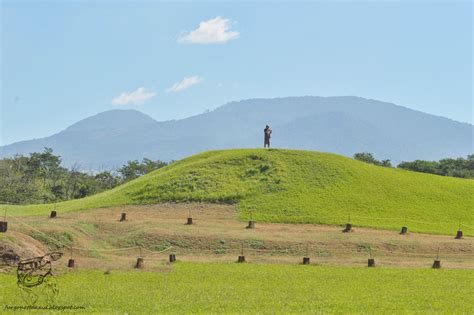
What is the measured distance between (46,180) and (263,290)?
398 ft

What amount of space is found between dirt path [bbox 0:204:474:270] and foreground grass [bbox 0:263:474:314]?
4833mm

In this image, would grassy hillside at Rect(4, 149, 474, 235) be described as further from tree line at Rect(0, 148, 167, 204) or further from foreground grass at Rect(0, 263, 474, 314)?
tree line at Rect(0, 148, 167, 204)

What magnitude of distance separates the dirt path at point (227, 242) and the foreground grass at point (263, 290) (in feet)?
15.9

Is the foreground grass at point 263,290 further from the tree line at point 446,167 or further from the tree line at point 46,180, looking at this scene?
the tree line at point 446,167

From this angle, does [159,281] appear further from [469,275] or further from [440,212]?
[440,212]

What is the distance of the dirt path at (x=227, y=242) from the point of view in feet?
146

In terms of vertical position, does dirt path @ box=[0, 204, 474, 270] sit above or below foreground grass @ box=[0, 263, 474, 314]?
above

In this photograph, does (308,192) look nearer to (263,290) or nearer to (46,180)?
(263,290)

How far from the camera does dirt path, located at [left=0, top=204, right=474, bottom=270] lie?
44562 millimetres

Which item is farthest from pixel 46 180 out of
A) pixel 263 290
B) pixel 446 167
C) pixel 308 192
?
pixel 263 290

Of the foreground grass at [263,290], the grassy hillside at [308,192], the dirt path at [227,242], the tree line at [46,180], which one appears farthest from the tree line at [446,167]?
the foreground grass at [263,290]

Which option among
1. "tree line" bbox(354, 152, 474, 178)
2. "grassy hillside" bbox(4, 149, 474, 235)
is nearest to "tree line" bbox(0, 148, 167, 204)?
"grassy hillside" bbox(4, 149, 474, 235)

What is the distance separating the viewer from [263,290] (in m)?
32.3

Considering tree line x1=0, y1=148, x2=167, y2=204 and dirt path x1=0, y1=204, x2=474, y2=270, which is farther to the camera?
tree line x1=0, y1=148, x2=167, y2=204
